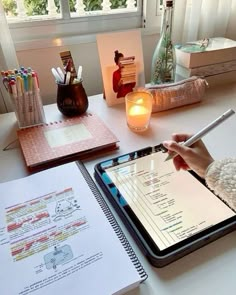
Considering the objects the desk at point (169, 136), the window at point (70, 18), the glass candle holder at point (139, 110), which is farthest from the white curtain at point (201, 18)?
the glass candle holder at point (139, 110)

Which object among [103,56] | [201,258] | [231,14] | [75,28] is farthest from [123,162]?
[231,14]

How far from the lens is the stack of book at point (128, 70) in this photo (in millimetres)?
910

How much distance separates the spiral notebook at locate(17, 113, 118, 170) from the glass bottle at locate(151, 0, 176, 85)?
30 centimetres

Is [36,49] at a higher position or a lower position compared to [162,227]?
higher

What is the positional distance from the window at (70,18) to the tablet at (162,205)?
642 millimetres

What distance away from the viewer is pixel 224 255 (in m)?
0.46

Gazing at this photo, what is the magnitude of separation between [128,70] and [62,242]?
637mm

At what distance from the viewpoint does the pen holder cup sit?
819 mm

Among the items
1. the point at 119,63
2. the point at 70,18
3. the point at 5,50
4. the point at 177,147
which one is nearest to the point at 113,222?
the point at 177,147

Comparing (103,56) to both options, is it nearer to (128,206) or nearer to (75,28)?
(75,28)

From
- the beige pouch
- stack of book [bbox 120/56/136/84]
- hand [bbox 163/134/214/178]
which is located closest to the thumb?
hand [bbox 163/134/214/178]

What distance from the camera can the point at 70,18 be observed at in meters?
1.05

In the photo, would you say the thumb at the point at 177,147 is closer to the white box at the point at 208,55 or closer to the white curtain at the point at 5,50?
the white box at the point at 208,55

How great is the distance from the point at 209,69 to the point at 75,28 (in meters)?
0.54
